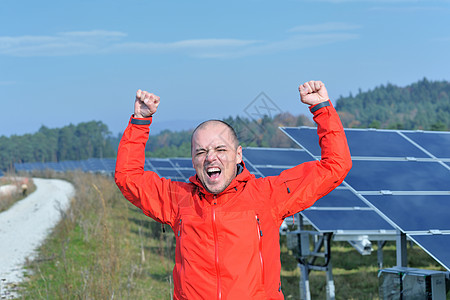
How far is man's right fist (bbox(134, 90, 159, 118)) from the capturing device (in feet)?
12.2

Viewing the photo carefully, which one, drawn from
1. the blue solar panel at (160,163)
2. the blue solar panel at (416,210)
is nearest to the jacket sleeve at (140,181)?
the blue solar panel at (416,210)

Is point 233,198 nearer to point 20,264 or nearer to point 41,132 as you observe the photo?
point 20,264

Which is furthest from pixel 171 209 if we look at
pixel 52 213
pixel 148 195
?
pixel 52 213

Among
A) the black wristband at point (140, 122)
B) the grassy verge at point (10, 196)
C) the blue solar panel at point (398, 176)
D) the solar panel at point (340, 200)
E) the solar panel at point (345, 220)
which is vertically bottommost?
the grassy verge at point (10, 196)

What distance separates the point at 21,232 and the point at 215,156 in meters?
14.1

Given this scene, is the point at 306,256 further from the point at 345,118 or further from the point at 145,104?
the point at 345,118

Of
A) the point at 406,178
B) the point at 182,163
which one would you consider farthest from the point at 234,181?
the point at 182,163

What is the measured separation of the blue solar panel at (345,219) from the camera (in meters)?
8.70

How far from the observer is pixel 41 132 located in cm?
13138

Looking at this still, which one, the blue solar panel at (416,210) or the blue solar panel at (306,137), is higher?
the blue solar panel at (306,137)

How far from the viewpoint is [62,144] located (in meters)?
128

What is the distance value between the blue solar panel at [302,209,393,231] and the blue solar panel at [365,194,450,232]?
2544 mm

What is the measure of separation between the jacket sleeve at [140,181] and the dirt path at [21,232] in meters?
6.28

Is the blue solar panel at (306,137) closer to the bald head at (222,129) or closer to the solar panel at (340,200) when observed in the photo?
the solar panel at (340,200)
